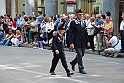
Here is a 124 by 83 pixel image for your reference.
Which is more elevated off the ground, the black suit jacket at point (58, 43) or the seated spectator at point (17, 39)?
the black suit jacket at point (58, 43)

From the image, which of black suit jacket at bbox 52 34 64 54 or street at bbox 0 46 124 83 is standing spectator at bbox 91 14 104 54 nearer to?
street at bbox 0 46 124 83

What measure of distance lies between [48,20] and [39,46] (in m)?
1.75

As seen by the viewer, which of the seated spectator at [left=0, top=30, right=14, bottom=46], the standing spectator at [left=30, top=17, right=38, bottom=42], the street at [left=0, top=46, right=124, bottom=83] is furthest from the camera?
the seated spectator at [left=0, top=30, right=14, bottom=46]

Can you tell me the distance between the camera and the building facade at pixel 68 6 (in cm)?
1908

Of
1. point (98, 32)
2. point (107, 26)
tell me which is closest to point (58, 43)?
point (107, 26)

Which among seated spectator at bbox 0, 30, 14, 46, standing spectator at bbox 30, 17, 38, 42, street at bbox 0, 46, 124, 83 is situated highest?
standing spectator at bbox 30, 17, 38, 42

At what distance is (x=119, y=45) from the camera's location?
54.0ft

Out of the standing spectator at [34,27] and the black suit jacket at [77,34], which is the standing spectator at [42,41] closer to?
the standing spectator at [34,27]

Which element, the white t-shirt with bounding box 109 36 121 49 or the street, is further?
the white t-shirt with bounding box 109 36 121 49

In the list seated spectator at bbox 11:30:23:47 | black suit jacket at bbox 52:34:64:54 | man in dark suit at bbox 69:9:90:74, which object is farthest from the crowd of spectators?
black suit jacket at bbox 52:34:64:54

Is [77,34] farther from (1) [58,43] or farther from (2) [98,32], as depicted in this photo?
(2) [98,32]

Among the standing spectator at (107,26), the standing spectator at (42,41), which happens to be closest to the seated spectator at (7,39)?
the standing spectator at (42,41)

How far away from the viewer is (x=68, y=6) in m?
24.1

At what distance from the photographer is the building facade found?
62.6 feet
